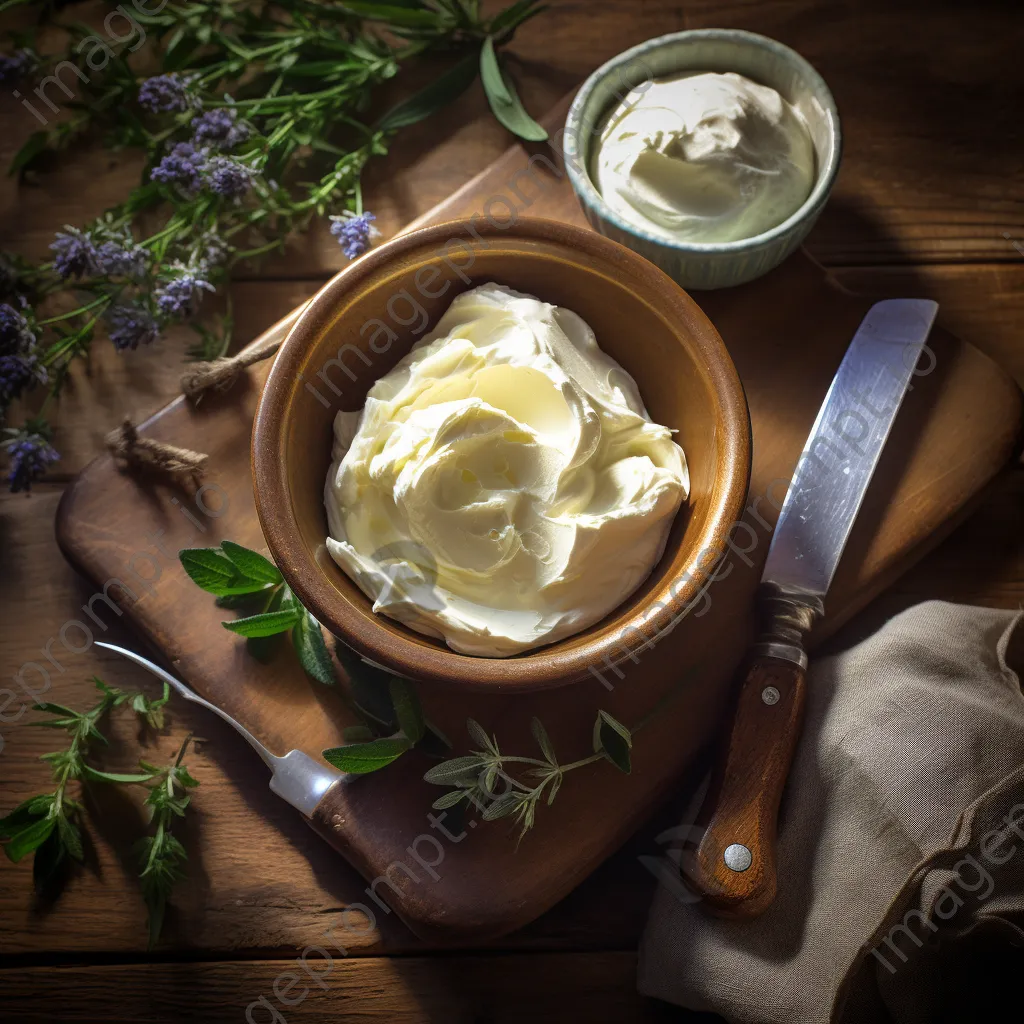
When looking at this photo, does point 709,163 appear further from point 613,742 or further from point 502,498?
point 613,742

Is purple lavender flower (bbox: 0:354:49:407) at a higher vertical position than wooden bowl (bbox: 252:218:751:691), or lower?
higher

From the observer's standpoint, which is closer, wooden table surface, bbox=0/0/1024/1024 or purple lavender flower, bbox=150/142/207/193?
wooden table surface, bbox=0/0/1024/1024

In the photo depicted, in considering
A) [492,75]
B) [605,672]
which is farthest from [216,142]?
[605,672]

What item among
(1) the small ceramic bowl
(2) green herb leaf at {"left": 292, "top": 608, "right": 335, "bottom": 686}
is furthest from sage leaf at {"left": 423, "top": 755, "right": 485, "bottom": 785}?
(1) the small ceramic bowl

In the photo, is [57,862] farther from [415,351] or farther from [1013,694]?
[1013,694]

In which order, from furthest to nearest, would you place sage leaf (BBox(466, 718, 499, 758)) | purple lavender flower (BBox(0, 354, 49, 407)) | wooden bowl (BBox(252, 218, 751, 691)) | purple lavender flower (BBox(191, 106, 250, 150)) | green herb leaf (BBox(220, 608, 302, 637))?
purple lavender flower (BBox(191, 106, 250, 150)) → purple lavender flower (BBox(0, 354, 49, 407)) → green herb leaf (BBox(220, 608, 302, 637)) → sage leaf (BBox(466, 718, 499, 758)) → wooden bowl (BBox(252, 218, 751, 691))

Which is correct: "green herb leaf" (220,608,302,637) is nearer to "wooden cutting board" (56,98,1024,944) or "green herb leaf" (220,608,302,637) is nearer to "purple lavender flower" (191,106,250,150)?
"wooden cutting board" (56,98,1024,944)

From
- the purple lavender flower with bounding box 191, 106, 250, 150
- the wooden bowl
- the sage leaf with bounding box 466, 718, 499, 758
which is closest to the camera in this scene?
the wooden bowl

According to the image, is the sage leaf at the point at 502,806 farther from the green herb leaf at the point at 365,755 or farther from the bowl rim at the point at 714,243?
the bowl rim at the point at 714,243
